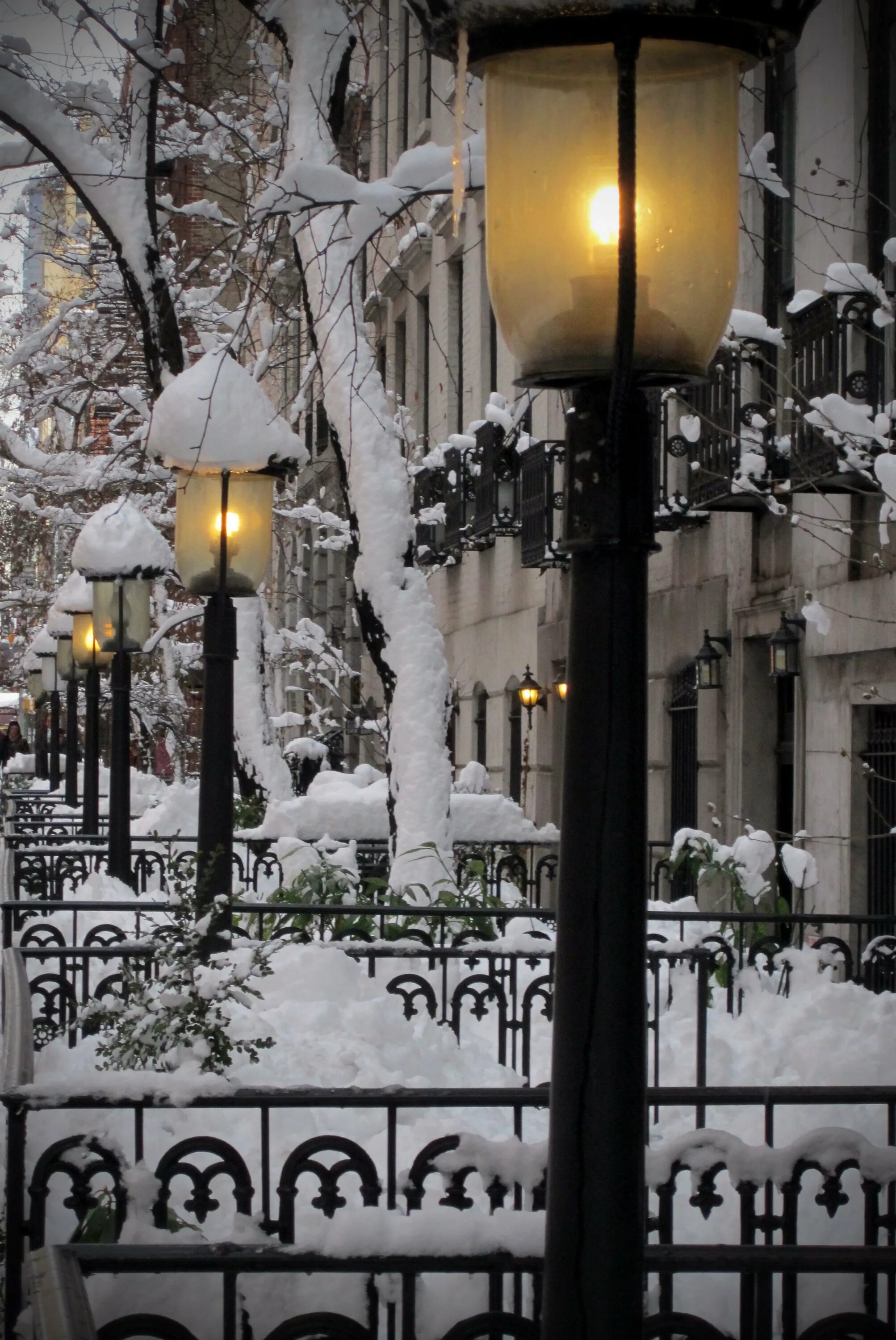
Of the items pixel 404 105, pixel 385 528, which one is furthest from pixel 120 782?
pixel 404 105

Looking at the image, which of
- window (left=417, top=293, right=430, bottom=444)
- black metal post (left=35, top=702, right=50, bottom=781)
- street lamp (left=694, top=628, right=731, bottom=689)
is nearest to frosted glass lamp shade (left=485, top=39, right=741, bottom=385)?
street lamp (left=694, top=628, right=731, bottom=689)

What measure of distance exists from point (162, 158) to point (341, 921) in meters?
16.7

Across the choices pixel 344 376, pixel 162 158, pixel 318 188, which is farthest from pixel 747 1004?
pixel 162 158

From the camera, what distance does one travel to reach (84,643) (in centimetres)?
1919

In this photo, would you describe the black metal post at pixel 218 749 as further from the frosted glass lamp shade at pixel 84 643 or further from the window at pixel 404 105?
the window at pixel 404 105

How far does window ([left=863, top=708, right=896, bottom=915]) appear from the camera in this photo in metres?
13.4

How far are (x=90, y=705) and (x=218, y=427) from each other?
35.0ft

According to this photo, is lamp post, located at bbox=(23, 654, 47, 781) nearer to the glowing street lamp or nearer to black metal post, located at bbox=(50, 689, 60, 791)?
black metal post, located at bbox=(50, 689, 60, 791)

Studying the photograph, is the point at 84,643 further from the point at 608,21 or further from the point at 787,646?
the point at 608,21

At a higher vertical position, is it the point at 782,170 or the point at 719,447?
the point at 782,170

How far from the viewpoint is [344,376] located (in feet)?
39.1

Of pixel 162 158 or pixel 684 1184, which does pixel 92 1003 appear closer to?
pixel 684 1184

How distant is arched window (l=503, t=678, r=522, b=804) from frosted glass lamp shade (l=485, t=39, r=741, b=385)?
21.0m

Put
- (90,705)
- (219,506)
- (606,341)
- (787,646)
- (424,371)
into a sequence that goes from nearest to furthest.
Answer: (606,341) → (219,506) → (787,646) → (90,705) → (424,371)
